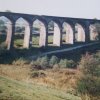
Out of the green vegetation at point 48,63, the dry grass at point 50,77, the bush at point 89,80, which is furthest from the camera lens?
the green vegetation at point 48,63


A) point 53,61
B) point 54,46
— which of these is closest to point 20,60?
point 53,61

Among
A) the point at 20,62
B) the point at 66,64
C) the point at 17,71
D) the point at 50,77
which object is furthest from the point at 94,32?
the point at 17,71

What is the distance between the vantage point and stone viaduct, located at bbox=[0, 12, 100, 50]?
3588cm

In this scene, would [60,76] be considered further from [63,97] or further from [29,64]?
[63,97]

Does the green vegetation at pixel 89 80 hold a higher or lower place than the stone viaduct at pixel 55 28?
lower

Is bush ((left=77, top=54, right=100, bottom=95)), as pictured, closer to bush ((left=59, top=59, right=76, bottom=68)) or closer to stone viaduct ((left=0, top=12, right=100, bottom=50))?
bush ((left=59, top=59, right=76, bottom=68))

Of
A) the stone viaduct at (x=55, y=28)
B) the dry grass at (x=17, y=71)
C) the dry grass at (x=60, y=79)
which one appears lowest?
the dry grass at (x=60, y=79)

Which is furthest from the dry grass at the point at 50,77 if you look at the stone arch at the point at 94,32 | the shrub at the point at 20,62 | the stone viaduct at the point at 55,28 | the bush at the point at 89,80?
the stone arch at the point at 94,32

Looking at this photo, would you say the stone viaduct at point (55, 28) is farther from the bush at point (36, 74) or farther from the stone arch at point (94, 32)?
the bush at point (36, 74)

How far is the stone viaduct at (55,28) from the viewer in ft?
118

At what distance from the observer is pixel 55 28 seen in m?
43.4

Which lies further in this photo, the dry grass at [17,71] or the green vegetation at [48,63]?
the green vegetation at [48,63]

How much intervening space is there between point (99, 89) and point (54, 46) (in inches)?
947

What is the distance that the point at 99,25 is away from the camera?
161ft
